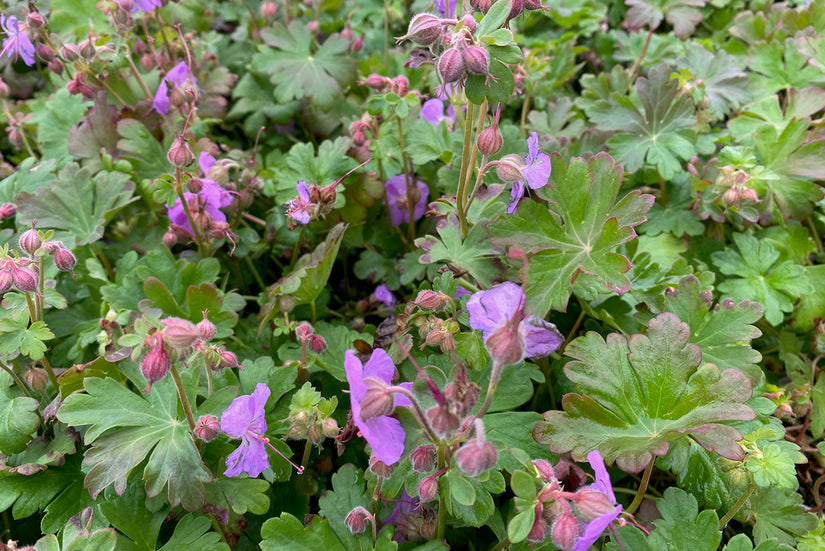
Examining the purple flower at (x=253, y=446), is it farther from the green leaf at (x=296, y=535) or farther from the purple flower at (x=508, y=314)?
the purple flower at (x=508, y=314)

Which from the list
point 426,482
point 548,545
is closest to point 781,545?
point 548,545

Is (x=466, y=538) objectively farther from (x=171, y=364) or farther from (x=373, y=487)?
(x=171, y=364)

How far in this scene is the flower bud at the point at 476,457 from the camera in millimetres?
1119

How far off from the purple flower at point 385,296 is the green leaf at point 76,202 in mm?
927

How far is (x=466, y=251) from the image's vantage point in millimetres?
1835

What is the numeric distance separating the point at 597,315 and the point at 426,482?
79 cm

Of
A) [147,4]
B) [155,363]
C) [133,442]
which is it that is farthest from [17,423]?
[147,4]

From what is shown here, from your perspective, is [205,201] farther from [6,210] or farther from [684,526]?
[684,526]

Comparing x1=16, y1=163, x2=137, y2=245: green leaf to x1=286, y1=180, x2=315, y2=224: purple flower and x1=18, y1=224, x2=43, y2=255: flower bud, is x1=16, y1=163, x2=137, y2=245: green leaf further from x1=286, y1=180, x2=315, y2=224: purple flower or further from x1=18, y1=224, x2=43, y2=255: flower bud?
x1=286, y1=180, x2=315, y2=224: purple flower

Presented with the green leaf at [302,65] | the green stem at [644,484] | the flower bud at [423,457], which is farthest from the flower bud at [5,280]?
the green stem at [644,484]

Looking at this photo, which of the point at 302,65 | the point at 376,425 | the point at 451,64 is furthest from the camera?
the point at 302,65

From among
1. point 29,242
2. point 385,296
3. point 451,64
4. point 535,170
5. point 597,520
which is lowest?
point 385,296

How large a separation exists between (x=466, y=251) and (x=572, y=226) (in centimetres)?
31

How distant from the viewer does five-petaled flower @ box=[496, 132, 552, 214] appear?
65.6 inches
